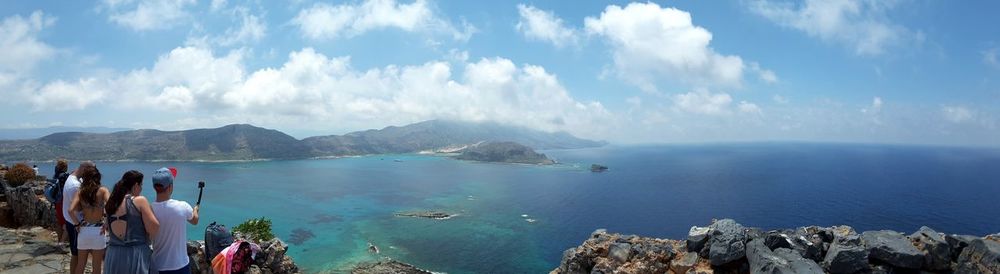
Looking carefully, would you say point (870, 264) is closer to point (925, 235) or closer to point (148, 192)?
point (925, 235)

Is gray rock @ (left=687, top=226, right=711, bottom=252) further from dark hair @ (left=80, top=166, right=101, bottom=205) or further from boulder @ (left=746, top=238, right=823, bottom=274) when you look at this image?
dark hair @ (left=80, top=166, right=101, bottom=205)

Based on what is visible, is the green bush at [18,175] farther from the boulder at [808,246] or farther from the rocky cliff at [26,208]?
the boulder at [808,246]

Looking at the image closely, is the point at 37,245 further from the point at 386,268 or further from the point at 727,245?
the point at 386,268

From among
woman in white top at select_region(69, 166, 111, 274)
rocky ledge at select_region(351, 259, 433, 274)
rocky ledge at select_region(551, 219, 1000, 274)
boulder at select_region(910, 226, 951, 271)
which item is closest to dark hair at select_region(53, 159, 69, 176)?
woman in white top at select_region(69, 166, 111, 274)

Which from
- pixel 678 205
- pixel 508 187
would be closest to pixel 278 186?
pixel 508 187

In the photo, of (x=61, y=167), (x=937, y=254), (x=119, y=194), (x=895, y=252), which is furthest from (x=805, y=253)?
(x=61, y=167)
